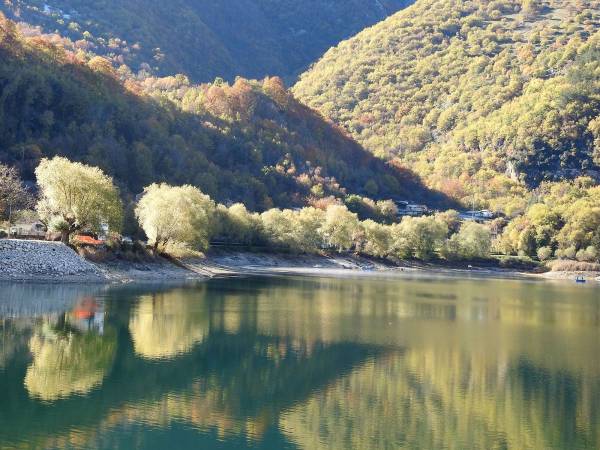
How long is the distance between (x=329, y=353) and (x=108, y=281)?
32.2 meters

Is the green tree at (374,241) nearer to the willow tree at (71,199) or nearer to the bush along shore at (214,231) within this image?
the bush along shore at (214,231)

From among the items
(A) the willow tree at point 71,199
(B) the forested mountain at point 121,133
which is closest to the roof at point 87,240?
(A) the willow tree at point 71,199

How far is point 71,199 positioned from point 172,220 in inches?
532

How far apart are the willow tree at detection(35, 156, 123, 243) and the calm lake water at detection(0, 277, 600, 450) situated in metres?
13.1

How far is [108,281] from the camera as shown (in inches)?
2596

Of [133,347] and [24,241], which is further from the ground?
[24,241]

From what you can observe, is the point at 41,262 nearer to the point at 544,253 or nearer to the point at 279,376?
the point at 279,376

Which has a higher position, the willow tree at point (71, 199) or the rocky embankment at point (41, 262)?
the willow tree at point (71, 199)

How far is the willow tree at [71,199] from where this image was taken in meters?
69.4

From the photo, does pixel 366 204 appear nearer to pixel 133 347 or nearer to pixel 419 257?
pixel 419 257

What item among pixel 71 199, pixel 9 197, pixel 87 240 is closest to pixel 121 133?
pixel 9 197

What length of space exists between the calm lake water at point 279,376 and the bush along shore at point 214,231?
544 inches

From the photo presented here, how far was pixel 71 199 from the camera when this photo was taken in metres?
69.8

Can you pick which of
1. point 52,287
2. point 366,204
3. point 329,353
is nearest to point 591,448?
point 329,353
